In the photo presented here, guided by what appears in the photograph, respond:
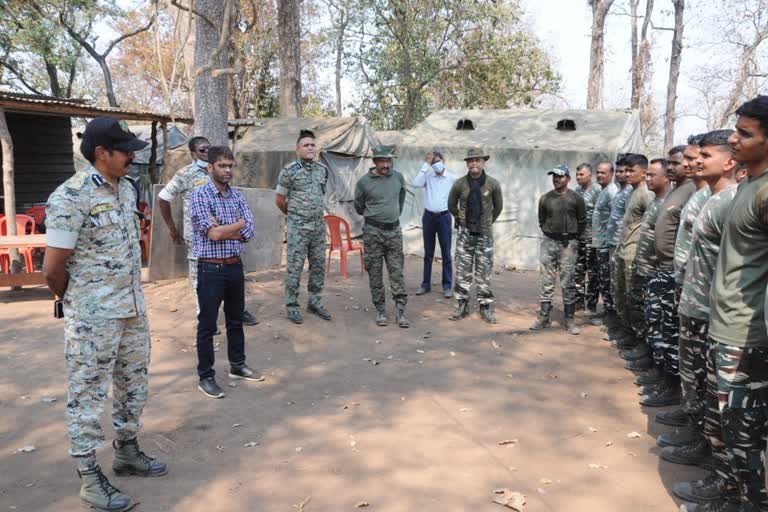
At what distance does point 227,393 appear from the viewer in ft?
16.1

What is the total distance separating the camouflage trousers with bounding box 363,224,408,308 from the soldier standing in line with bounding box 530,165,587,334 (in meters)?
1.63

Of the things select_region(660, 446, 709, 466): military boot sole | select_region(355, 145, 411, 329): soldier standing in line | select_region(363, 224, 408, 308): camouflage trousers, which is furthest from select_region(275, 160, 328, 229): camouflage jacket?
select_region(660, 446, 709, 466): military boot sole

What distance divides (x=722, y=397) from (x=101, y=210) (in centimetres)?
309

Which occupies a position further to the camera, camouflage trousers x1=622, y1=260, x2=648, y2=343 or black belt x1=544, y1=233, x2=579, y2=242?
black belt x1=544, y1=233, x2=579, y2=242

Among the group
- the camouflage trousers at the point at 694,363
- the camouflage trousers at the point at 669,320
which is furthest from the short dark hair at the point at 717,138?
the camouflage trousers at the point at 669,320

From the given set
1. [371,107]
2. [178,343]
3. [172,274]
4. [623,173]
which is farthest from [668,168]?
[371,107]

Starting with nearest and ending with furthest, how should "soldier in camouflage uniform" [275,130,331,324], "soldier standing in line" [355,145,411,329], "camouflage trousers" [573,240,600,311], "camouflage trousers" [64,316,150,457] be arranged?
"camouflage trousers" [64,316,150,457]
"soldier in camouflage uniform" [275,130,331,324]
"soldier standing in line" [355,145,411,329]
"camouflage trousers" [573,240,600,311]

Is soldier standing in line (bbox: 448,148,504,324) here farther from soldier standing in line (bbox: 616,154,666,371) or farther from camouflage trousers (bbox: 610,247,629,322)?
soldier standing in line (bbox: 616,154,666,371)

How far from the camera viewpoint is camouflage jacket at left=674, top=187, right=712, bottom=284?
3.77 metres

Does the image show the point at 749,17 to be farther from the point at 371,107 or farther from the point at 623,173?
the point at 623,173

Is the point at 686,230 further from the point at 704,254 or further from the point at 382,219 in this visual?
the point at 382,219

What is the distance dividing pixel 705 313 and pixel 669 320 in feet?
4.55

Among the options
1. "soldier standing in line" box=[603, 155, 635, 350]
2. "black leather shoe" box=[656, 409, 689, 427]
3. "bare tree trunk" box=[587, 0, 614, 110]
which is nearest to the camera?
"black leather shoe" box=[656, 409, 689, 427]

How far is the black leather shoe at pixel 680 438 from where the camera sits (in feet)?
12.6
